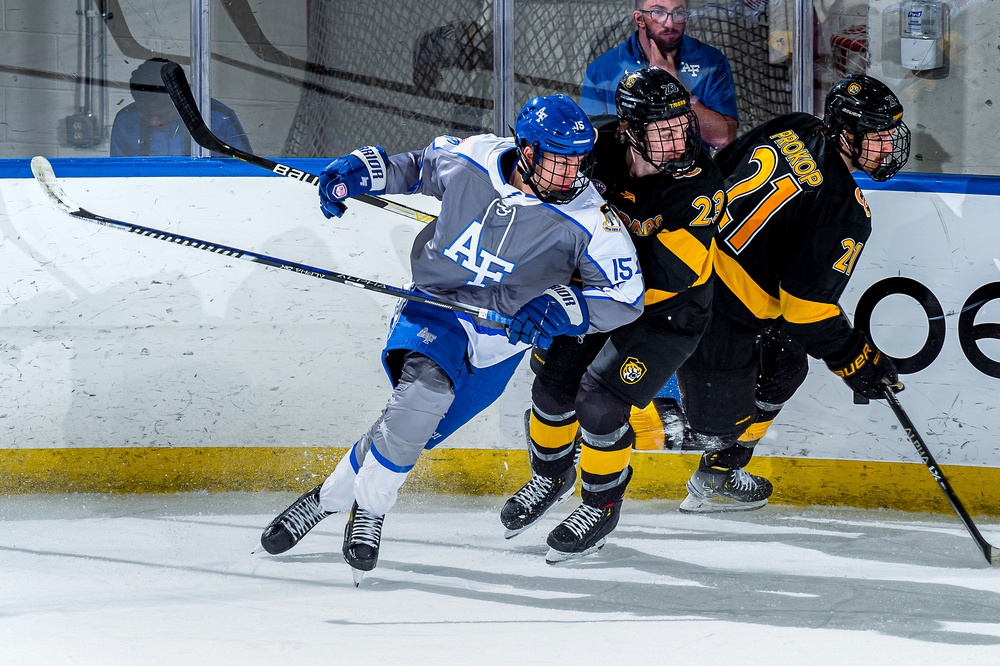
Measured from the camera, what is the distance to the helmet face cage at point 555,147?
7.83 ft

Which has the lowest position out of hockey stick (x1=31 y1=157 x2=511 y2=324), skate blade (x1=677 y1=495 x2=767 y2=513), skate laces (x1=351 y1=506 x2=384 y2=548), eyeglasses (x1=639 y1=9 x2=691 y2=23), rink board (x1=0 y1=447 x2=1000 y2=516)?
skate blade (x1=677 y1=495 x2=767 y2=513)

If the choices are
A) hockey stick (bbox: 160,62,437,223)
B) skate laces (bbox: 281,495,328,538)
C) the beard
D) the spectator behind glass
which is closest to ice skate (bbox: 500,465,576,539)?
skate laces (bbox: 281,495,328,538)

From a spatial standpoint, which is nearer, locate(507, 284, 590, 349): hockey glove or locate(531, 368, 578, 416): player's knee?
locate(507, 284, 590, 349): hockey glove

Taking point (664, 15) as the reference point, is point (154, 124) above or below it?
below

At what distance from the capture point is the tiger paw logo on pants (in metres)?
2.68

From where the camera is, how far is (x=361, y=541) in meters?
2.53

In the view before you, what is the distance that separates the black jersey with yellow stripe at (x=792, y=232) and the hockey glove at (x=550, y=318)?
0.54 meters

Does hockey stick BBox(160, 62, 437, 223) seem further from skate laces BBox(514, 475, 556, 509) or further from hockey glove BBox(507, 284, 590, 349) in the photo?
skate laces BBox(514, 475, 556, 509)

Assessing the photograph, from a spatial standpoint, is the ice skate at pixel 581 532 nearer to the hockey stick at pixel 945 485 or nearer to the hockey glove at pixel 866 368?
the hockey glove at pixel 866 368

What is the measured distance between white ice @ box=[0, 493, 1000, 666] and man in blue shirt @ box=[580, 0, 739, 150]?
119 centimetres

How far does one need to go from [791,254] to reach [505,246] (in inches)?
31.3

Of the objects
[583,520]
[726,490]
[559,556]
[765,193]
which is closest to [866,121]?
[765,193]

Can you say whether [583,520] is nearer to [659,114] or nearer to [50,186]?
[659,114]

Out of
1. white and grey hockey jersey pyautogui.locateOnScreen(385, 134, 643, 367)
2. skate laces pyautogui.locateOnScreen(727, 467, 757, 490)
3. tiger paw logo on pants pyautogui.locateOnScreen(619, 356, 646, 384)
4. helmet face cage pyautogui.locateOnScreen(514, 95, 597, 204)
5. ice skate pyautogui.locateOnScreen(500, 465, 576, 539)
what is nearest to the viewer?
helmet face cage pyautogui.locateOnScreen(514, 95, 597, 204)
